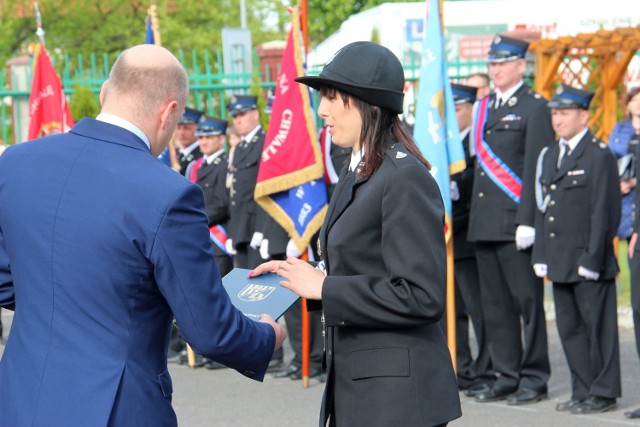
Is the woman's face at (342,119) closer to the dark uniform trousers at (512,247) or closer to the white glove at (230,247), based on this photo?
the dark uniform trousers at (512,247)

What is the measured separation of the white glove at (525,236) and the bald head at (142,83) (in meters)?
4.53

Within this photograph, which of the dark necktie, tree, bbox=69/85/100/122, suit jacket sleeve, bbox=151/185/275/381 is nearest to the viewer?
suit jacket sleeve, bbox=151/185/275/381

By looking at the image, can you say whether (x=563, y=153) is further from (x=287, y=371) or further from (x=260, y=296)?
(x=260, y=296)

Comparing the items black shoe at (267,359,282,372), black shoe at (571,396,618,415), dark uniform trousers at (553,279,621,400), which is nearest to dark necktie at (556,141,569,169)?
dark uniform trousers at (553,279,621,400)

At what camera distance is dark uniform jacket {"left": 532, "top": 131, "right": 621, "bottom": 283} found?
693cm

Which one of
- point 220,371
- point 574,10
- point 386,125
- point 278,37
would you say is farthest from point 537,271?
point 278,37

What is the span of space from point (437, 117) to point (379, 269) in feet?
14.3

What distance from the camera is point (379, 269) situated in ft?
11.4

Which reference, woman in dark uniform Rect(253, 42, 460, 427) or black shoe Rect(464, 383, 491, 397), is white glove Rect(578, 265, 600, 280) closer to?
black shoe Rect(464, 383, 491, 397)

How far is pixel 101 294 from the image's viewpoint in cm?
300

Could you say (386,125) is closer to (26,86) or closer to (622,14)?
(26,86)

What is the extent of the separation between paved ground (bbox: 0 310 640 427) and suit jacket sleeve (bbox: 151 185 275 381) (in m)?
3.90

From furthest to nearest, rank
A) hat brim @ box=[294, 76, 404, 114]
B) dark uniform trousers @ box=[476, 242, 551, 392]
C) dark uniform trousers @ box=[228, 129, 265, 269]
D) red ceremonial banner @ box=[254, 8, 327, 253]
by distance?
dark uniform trousers @ box=[228, 129, 265, 269] → red ceremonial banner @ box=[254, 8, 327, 253] → dark uniform trousers @ box=[476, 242, 551, 392] → hat brim @ box=[294, 76, 404, 114]

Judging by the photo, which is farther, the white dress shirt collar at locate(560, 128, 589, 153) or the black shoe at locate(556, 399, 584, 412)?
the white dress shirt collar at locate(560, 128, 589, 153)
